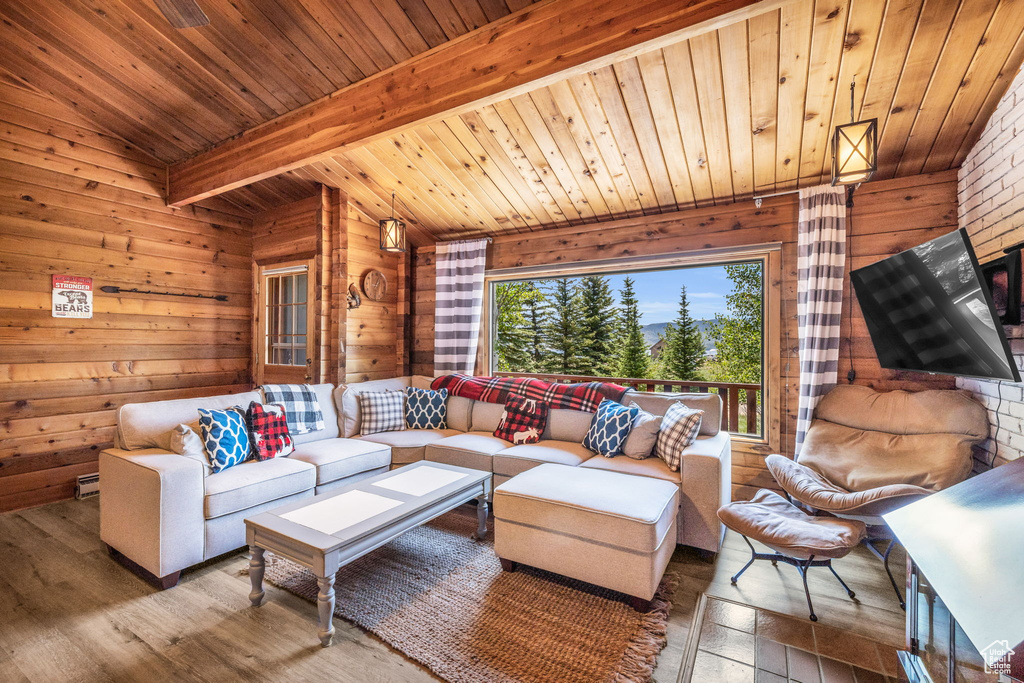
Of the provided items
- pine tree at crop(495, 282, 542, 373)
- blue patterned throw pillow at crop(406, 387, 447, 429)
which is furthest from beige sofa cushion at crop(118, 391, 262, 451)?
pine tree at crop(495, 282, 542, 373)

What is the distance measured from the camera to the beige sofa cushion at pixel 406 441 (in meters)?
3.34

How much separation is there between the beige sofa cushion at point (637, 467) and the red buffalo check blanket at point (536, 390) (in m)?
0.56

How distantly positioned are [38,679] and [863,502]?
3393 millimetres

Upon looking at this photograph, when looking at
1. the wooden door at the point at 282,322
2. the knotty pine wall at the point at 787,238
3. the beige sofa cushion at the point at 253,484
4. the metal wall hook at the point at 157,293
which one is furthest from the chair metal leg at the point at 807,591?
the metal wall hook at the point at 157,293

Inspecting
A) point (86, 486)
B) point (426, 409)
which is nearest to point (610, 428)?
point (426, 409)

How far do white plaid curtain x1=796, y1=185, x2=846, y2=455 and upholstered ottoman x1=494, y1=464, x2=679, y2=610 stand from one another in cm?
131

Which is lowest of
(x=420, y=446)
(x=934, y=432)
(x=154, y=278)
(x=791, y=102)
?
(x=420, y=446)

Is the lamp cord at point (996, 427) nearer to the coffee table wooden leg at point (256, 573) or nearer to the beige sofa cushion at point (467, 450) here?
the beige sofa cushion at point (467, 450)

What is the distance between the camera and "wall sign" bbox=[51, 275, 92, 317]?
3459mm

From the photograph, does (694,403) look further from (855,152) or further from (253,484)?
(253,484)

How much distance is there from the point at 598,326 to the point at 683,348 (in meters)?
1.26

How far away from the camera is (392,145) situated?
347 cm

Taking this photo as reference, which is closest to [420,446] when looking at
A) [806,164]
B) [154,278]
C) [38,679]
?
[38,679]

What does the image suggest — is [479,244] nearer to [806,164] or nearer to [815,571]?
[806,164]
